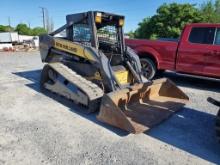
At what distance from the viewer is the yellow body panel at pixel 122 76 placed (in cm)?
600

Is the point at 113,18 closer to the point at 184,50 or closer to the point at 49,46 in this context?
the point at 49,46

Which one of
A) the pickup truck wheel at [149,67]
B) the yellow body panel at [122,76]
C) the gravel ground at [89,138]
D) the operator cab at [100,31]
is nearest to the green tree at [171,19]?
the pickup truck wheel at [149,67]

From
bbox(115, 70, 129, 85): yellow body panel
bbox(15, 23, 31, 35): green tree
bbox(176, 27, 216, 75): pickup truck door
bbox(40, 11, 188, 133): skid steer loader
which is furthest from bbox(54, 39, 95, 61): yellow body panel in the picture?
bbox(15, 23, 31, 35): green tree

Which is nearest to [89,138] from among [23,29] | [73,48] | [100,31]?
[73,48]

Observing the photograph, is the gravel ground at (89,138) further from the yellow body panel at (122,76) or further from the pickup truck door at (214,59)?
the pickup truck door at (214,59)

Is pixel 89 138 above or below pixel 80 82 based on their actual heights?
below

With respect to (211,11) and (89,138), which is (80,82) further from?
(211,11)

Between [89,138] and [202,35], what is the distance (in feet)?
17.2

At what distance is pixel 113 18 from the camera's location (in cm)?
645

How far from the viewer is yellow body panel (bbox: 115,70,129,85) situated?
600 centimetres

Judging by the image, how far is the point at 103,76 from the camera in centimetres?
554

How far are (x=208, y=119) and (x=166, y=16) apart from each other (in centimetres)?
2664

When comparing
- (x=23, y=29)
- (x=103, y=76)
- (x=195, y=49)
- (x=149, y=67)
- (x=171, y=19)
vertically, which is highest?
(x=23, y=29)

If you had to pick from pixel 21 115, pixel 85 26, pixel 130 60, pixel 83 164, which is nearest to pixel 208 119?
pixel 130 60
